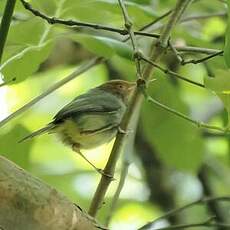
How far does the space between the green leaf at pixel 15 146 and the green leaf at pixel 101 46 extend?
26 cm

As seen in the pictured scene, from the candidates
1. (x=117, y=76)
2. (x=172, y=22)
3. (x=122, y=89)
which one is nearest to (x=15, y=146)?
(x=172, y=22)

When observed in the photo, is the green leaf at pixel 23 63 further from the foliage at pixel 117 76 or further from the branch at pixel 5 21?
the branch at pixel 5 21

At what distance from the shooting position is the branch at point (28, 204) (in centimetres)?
117

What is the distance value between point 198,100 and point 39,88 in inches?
30.9

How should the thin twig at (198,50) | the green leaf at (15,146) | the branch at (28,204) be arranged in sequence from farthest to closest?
the green leaf at (15,146)
the thin twig at (198,50)
the branch at (28,204)

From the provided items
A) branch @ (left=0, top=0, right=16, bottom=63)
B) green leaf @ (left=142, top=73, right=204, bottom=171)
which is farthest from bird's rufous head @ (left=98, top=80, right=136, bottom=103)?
branch @ (left=0, top=0, right=16, bottom=63)

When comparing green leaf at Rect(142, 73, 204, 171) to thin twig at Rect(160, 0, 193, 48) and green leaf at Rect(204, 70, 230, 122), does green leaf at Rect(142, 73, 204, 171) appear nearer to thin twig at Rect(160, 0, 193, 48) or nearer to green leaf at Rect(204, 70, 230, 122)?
thin twig at Rect(160, 0, 193, 48)

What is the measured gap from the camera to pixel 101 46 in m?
1.73

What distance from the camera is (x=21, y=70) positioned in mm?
1549

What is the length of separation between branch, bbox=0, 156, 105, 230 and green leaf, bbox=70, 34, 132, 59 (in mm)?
539

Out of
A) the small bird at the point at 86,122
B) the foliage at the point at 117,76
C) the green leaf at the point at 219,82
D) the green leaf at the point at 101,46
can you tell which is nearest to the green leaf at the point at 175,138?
the foliage at the point at 117,76

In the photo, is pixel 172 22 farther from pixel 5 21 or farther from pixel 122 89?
pixel 122 89

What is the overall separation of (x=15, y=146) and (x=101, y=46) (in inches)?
12.7

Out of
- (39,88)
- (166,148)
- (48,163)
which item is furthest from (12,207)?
(39,88)
